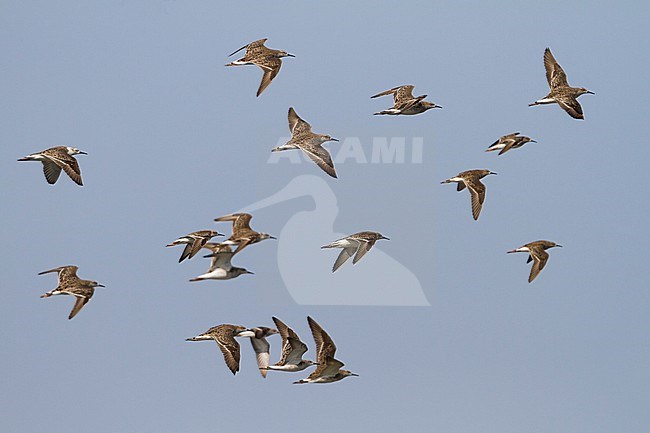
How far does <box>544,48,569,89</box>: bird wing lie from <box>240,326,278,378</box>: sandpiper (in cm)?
754

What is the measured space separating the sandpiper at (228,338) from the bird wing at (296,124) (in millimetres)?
4134

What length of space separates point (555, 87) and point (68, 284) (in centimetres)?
1038

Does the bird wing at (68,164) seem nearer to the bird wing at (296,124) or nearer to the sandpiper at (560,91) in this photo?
the bird wing at (296,124)

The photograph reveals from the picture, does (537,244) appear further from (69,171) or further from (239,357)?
(69,171)

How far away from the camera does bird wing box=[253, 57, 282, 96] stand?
24406mm

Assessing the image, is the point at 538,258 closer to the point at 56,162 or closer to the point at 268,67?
the point at 268,67

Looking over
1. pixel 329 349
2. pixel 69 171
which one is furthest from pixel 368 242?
pixel 69 171

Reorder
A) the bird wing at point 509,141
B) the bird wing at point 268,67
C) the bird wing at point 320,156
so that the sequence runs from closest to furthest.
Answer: the bird wing at point 320,156 < the bird wing at point 268,67 < the bird wing at point 509,141

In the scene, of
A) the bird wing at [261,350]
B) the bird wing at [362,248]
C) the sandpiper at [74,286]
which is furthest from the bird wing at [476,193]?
the sandpiper at [74,286]

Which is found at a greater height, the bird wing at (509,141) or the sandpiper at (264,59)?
the sandpiper at (264,59)

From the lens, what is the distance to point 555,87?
25250mm

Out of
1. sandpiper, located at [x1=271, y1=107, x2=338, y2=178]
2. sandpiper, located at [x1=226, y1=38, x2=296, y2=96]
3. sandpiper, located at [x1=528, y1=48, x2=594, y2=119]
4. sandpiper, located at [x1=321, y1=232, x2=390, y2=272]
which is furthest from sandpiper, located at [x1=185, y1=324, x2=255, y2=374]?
sandpiper, located at [x1=528, y1=48, x2=594, y2=119]

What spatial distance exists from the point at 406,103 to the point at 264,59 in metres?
3.01

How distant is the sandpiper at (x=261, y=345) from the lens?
24.0 meters
